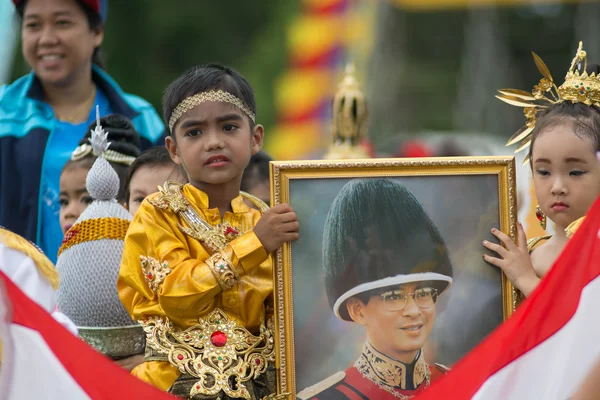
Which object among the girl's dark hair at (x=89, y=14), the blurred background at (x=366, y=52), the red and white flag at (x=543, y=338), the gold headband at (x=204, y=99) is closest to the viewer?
the red and white flag at (x=543, y=338)

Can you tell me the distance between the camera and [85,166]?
593 centimetres

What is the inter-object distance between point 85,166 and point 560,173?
2454 millimetres

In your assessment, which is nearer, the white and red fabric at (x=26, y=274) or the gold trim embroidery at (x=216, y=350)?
the white and red fabric at (x=26, y=274)

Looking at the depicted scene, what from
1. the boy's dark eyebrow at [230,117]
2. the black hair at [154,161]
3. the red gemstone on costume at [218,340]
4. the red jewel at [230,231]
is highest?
the boy's dark eyebrow at [230,117]

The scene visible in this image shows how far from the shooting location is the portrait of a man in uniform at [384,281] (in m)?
4.43

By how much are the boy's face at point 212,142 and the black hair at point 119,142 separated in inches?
Answer: 50.0

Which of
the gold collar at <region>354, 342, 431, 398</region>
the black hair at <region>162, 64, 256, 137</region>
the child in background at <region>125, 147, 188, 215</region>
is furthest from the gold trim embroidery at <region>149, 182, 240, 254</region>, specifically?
the child in background at <region>125, 147, 188, 215</region>

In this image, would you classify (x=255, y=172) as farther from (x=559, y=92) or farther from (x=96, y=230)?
(x=559, y=92)

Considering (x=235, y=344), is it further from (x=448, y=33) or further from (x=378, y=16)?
(x=448, y=33)

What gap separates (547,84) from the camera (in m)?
4.89

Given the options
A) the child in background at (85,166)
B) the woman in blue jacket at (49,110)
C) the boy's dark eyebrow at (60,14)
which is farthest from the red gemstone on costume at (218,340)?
the boy's dark eyebrow at (60,14)

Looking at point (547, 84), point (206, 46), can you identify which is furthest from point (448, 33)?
point (547, 84)

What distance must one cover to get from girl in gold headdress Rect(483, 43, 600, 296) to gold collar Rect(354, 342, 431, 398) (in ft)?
1.55

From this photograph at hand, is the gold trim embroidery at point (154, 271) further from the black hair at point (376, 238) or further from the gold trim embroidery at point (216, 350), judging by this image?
the black hair at point (376, 238)
